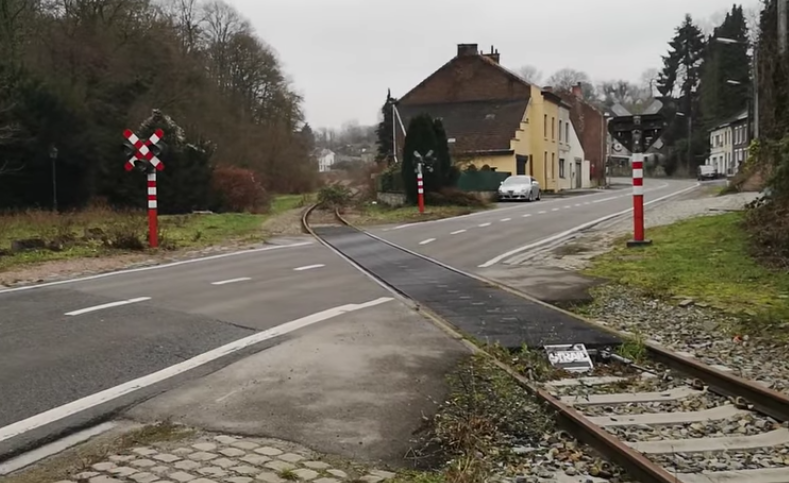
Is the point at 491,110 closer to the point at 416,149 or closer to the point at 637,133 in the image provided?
the point at 416,149

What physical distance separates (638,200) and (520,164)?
37213 millimetres

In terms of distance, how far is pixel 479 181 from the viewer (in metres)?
43.0

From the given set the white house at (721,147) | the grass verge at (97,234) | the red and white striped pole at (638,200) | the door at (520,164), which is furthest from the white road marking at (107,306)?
the white house at (721,147)

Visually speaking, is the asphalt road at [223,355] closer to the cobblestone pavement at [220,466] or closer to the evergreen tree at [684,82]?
the cobblestone pavement at [220,466]

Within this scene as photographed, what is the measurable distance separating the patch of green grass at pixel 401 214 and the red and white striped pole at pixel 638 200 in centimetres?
1359

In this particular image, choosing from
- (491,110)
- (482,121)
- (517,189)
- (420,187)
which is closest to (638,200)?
(420,187)

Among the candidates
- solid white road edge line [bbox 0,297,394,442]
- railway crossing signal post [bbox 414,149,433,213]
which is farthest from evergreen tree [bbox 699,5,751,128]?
solid white road edge line [bbox 0,297,394,442]

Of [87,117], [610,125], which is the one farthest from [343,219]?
[610,125]

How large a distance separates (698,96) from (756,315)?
346 ft

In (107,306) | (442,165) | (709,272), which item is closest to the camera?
(107,306)

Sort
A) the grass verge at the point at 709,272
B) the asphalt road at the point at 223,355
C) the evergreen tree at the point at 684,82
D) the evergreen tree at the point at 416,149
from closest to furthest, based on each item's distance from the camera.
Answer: the asphalt road at the point at 223,355, the grass verge at the point at 709,272, the evergreen tree at the point at 416,149, the evergreen tree at the point at 684,82

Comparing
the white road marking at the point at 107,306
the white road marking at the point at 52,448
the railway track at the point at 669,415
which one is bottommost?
the railway track at the point at 669,415

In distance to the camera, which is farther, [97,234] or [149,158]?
[97,234]

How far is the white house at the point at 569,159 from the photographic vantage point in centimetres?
6369
